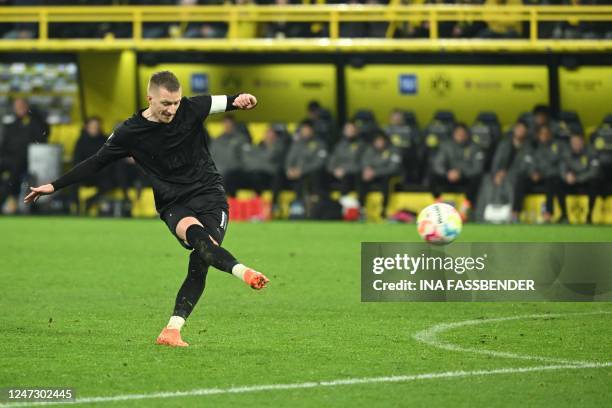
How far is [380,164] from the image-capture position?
21875mm

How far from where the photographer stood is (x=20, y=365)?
23.2 ft

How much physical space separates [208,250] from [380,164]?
47.6 feet

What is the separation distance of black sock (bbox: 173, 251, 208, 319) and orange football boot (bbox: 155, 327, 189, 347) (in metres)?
0.11

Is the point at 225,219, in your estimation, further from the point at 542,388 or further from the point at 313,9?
the point at 313,9

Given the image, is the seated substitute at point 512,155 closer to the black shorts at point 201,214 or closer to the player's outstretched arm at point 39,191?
the black shorts at point 201,214

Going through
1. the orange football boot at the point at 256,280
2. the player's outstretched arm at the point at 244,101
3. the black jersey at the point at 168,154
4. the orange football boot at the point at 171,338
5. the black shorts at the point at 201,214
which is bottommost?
the orange football boot at the point at 171,338

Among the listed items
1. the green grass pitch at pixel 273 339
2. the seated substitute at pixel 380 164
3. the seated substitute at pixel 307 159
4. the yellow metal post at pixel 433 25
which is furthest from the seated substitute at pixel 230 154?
the green grass pitch at pixel 273 339

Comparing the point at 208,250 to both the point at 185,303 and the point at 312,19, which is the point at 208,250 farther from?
the point at 312,19

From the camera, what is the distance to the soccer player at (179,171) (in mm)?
7773

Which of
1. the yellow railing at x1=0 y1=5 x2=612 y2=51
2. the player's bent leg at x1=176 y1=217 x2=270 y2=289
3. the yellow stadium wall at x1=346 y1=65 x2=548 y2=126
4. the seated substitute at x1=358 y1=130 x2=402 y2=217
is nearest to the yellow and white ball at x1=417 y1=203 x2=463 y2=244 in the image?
the player's bent leg at x1=176 y1=217 x2=270 y2=289

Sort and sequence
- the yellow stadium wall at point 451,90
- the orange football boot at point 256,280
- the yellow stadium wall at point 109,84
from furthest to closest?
the yellow stadium wall at point 109,84 < the yellow stadium wall at point 451,90 < the orange football boot at point 256,280

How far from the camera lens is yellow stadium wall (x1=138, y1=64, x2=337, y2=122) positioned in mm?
24125

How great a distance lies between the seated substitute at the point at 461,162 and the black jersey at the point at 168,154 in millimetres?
13754

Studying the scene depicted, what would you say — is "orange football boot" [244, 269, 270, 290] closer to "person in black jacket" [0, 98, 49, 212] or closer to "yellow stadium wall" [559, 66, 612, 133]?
"person in black jacket" [0, 98, 49, 212]
